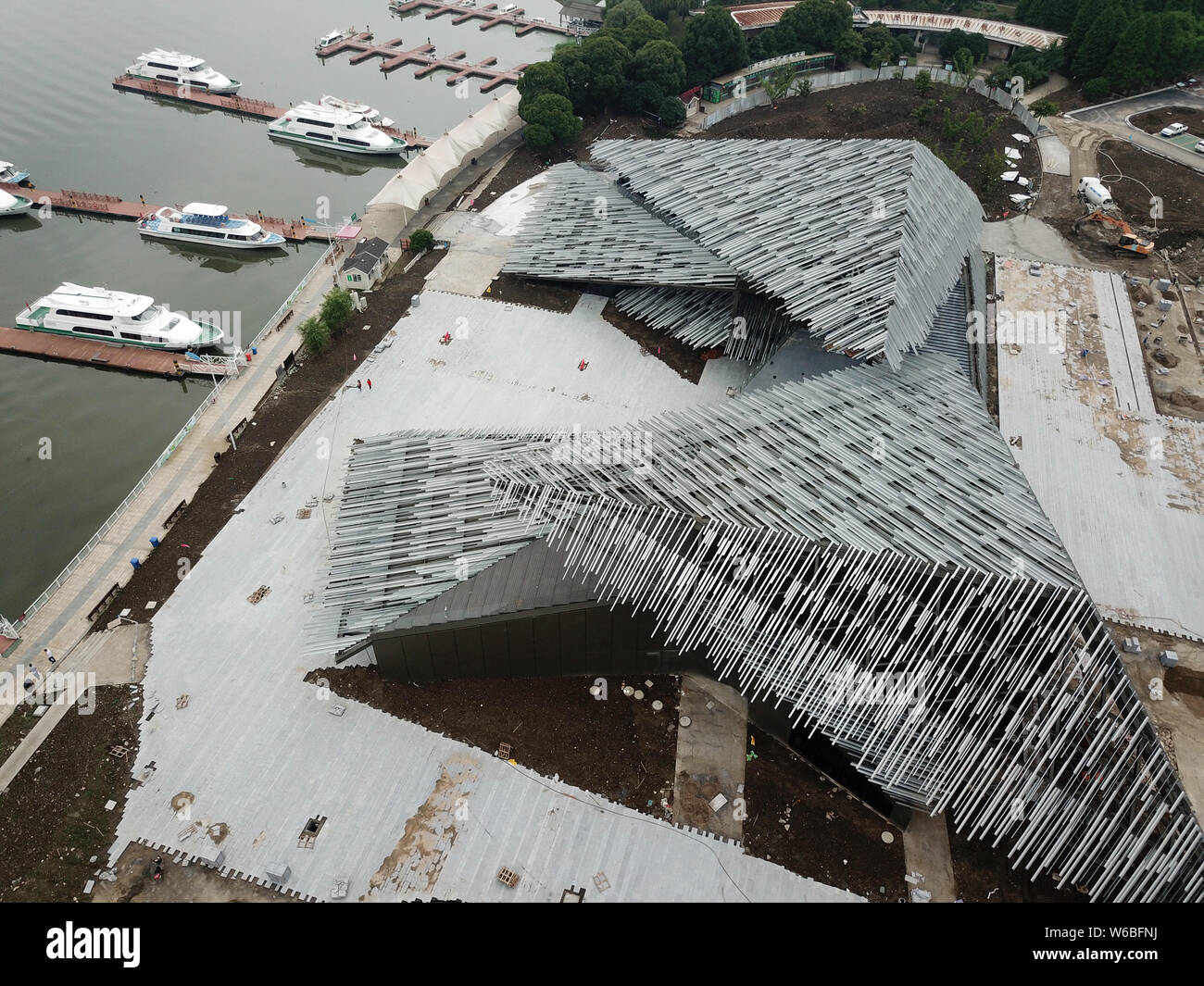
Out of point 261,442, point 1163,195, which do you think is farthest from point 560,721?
point 1163,195

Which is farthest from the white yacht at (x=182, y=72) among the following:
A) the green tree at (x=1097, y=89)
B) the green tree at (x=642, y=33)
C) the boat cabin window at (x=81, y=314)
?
the green tree at (x=1097, y=89)

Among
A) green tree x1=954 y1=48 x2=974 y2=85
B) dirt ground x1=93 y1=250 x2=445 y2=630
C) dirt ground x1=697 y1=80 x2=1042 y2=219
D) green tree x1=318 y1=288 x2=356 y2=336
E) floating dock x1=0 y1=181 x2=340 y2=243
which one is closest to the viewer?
dirt ground x1=93 y1=250 x2=445 y2=630

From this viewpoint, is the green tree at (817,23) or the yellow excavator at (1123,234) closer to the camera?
the yellow excavator at (1123,234)

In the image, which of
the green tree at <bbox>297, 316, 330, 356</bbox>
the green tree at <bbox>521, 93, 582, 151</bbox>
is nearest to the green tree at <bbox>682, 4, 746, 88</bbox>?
the green tree at <bbox>521, 93, 582, 151</bbox>

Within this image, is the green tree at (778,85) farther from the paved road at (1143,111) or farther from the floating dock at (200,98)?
the floating dock at (200,98)

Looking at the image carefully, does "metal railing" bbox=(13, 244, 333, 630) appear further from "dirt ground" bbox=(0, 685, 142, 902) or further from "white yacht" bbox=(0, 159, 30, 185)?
"white yacht" bbox=(0, 159, 30, 185)
